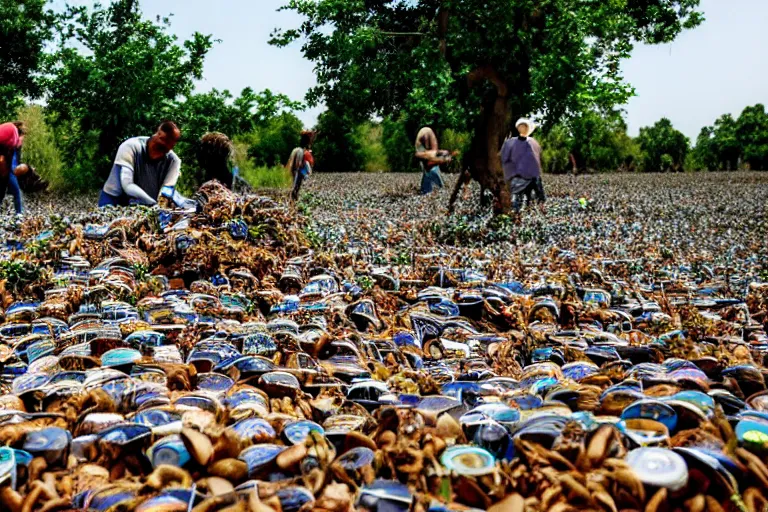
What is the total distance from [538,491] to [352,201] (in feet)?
43.1

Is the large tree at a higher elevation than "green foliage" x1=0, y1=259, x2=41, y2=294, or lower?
higher

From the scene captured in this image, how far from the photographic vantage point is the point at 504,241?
8.22 metres

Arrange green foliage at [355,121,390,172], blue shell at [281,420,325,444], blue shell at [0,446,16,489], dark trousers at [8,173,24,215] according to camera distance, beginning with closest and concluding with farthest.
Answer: blue shell at [0,446,16,489], blue shell at [281,420,325,444], dark trousers at [8,173,24,215], green foliage at [355,121,390,172]

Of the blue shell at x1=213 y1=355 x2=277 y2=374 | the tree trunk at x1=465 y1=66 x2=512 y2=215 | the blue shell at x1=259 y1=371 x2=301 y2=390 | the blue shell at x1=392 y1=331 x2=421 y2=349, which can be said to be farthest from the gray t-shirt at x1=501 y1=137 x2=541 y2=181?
the blue shell at x1=259 y1=371 x2=301 y2=390

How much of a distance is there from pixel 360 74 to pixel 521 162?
190 inches

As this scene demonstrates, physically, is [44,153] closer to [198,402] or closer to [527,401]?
[198,402]

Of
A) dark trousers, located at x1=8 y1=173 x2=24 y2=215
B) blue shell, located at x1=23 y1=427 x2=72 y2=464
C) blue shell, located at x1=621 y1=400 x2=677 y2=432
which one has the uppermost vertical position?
dark trousers, located at x1=8 y1=173 x2=24 y2=215

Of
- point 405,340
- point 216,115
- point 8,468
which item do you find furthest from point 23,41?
point 8,468

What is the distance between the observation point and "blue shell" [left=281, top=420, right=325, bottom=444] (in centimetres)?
188

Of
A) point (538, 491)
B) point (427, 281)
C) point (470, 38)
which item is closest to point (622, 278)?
point (427, 281)

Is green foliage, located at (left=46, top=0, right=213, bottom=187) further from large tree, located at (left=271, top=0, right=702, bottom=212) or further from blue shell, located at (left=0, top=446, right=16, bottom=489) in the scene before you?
blue shell, located at (left=0, top=446, right=16, bottom=489)

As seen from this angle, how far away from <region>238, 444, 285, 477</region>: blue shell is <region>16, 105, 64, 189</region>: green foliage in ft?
57.2

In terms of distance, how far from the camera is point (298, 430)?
192 cm

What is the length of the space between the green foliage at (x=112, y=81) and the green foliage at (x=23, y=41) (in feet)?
2.44
